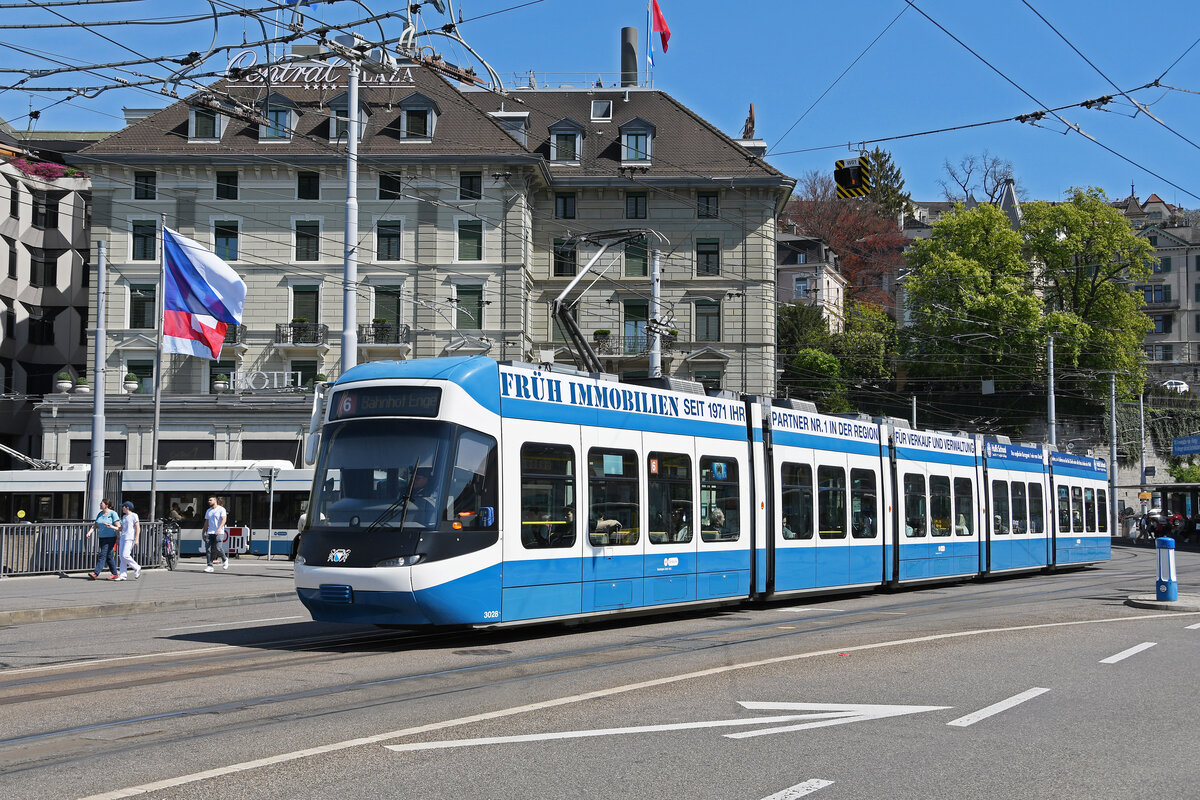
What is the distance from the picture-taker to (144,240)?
5234 cm

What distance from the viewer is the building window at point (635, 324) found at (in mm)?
54125

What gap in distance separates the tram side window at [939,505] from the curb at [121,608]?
38.2 feet

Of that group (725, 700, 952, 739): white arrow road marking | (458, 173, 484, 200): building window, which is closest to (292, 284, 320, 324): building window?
(458, 173, 484, 200): building window

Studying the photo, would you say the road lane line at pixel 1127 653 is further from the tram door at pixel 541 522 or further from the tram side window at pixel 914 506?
the tram side window at pixel 914 506

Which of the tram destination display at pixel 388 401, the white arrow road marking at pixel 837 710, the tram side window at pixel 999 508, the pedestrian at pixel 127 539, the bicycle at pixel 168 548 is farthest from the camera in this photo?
the bicycle at pixel 168 548

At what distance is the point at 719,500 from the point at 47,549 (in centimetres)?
A: 1574

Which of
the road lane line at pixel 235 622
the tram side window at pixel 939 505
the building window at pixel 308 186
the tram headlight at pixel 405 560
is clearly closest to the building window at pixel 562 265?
the building window at pixel 308 186

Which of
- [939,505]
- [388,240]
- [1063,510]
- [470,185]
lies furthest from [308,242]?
[939,505]

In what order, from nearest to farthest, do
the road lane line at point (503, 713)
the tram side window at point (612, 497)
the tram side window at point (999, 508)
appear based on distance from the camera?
the road lane line at point (503, 713)
the tram side window at point (612, 497)
the tram side window at point (999, 508)

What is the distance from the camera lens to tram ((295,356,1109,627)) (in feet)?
40.6

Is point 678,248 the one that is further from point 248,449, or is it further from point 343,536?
point 343,536

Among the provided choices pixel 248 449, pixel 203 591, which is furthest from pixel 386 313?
pixel 203 591

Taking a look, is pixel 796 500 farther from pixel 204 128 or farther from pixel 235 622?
pixel 204 128

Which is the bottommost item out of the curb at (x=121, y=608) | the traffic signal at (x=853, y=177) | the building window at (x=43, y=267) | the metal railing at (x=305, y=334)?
the curb at (x=121, y=608)
